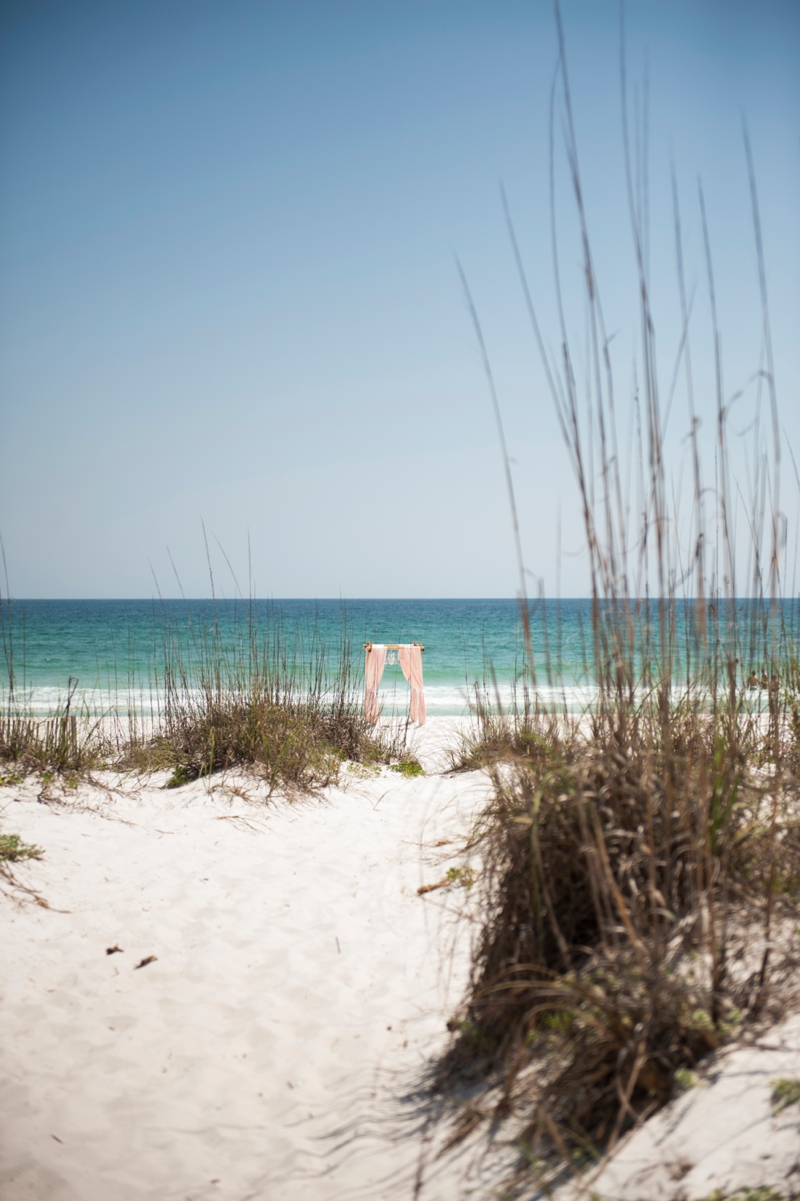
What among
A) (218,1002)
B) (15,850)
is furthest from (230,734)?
(218,1002)

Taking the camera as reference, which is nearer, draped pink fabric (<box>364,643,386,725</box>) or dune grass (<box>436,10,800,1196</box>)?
dune grass (<box>436,10,800,1196</box>)

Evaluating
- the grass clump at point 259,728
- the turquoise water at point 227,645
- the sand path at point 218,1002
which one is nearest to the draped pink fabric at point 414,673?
the turquoise water at point 227,645

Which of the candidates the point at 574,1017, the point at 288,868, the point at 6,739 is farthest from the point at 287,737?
the point at 574,1017

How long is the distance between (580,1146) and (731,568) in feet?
4.39

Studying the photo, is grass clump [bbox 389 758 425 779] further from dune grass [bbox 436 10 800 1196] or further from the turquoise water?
dune grass [bbox 436 10 800 1196]

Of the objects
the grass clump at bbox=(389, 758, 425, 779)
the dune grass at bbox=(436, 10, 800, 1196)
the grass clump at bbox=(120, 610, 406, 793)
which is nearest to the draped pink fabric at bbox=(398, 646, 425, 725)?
the grass clump at bbox=(120, 610, 406, 793)

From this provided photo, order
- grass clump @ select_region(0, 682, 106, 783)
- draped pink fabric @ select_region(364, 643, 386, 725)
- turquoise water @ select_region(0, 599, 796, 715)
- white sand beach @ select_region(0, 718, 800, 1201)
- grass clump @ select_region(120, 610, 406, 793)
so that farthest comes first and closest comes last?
draped pink fabric @ select_region(364, 643, 386, 725) < turquoise water @ select_region(0, 599, 796, 715) < grass clump @ select_region(120, 610, 406, 793) < grass clump @ select_region(0, 682, 106, 783) < white sand beach @ select_region(0, 718, 800, 1201)

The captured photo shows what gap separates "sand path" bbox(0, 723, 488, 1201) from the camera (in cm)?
144

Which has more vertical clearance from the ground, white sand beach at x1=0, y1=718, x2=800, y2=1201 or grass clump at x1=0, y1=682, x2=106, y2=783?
grass clump at x1=0, y1=682, x2=106, y2=783

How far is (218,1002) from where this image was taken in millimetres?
2055

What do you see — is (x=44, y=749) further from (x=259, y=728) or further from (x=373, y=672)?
(x=373, y=672)

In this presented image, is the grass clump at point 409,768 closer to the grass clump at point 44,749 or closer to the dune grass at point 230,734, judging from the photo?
the dune grass at point 230,734

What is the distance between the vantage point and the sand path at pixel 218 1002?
1.44 m

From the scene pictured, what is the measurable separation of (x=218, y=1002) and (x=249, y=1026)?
17 cm
